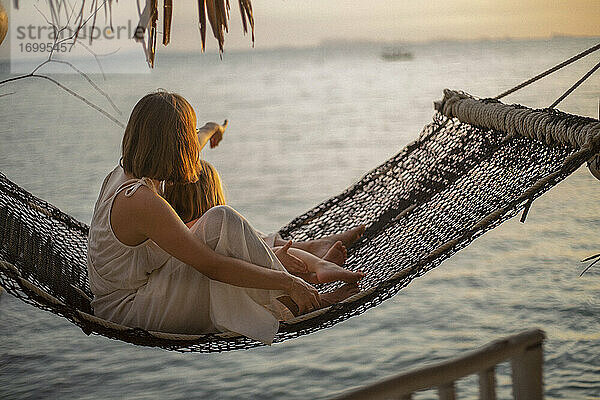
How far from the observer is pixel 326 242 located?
81.9 inches

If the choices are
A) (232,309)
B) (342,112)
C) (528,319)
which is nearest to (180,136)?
(232,309)

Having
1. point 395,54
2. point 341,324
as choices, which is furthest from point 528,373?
point 395,54

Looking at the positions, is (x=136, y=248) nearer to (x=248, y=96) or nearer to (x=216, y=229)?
(x=216, y=229)

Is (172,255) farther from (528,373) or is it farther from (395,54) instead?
(395,54)

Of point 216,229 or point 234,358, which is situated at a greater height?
point 216,229

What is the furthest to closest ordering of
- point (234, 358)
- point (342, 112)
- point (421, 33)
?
1. point (421, 33)
2. point (342, 112)
3. point (234, 358)

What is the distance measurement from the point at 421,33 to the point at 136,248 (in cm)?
1662

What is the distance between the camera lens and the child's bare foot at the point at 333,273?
182 cm

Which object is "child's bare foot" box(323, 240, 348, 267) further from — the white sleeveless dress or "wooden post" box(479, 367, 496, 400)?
"wooden post" box(479, 367, 496, 400)

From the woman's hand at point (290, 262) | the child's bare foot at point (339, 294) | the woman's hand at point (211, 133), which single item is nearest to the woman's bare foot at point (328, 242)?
the woman's hand at point (290, 262)

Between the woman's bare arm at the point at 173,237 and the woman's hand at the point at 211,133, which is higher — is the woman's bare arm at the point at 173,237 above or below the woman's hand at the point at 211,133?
below

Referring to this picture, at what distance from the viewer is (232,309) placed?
1661mm

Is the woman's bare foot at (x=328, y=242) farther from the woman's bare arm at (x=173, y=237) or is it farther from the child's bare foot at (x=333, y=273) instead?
the woman's bare arm at (x=173, y=237)

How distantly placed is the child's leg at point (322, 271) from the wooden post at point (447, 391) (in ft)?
3.38
